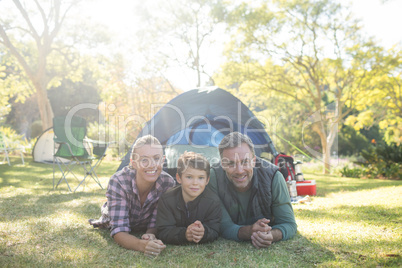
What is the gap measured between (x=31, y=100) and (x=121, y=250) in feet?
83.1

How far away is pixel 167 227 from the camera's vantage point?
7.81ft

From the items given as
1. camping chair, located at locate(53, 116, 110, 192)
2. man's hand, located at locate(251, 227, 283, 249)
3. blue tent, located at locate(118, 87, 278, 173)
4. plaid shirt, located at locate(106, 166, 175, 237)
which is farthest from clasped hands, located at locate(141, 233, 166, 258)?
camping chair, located at locate(53, 116, 110, 192)

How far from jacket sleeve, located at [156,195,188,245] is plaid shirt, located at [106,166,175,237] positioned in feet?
0.58

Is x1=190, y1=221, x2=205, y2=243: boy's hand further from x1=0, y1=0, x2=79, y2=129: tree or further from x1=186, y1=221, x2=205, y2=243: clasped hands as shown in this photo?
x1=0, y1=0, x2=79, y2=129: tree

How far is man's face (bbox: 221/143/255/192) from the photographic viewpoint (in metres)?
2.32

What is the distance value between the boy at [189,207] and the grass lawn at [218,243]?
0.11 metres

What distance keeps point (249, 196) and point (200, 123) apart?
2161 mm

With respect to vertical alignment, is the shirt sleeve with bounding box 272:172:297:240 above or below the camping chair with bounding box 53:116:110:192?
below

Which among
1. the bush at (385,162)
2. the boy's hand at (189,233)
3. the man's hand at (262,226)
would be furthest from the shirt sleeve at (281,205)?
the bush at (385,162)

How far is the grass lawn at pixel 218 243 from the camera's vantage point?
Result: 2.03 meters

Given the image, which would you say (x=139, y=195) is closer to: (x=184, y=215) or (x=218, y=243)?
(x=184, y=215)

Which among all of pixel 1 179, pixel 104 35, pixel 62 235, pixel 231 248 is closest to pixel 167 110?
pixel 62 235

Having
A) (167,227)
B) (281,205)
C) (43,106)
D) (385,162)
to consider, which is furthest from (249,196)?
(43,106)

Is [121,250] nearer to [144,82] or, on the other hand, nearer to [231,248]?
[231,248]
